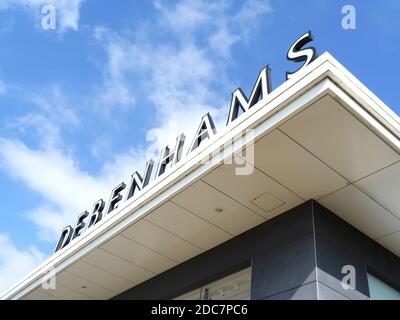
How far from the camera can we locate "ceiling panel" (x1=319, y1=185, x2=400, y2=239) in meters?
4.39

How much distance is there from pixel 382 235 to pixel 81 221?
440 cm

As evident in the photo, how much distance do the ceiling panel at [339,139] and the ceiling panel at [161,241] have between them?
2.14 m

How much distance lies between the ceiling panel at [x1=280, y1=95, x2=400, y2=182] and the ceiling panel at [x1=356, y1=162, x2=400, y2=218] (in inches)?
3.5

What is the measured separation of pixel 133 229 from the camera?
520 cm

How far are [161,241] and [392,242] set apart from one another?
105 inches

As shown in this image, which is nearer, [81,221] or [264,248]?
[264,248]

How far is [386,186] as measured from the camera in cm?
418

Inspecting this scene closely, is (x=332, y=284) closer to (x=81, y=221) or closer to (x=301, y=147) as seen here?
(x=301, y=147)

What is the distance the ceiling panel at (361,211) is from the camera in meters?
4.39

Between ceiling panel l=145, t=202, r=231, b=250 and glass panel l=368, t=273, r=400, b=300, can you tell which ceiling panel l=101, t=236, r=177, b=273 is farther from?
glass panel l=368, t=273, r=400, b=300

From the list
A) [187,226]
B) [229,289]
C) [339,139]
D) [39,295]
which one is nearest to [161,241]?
[187,226]

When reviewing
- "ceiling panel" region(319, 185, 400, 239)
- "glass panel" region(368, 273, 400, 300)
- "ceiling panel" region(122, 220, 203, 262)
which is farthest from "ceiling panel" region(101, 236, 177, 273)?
"glass panel" region(368, 273, 400, 300)
